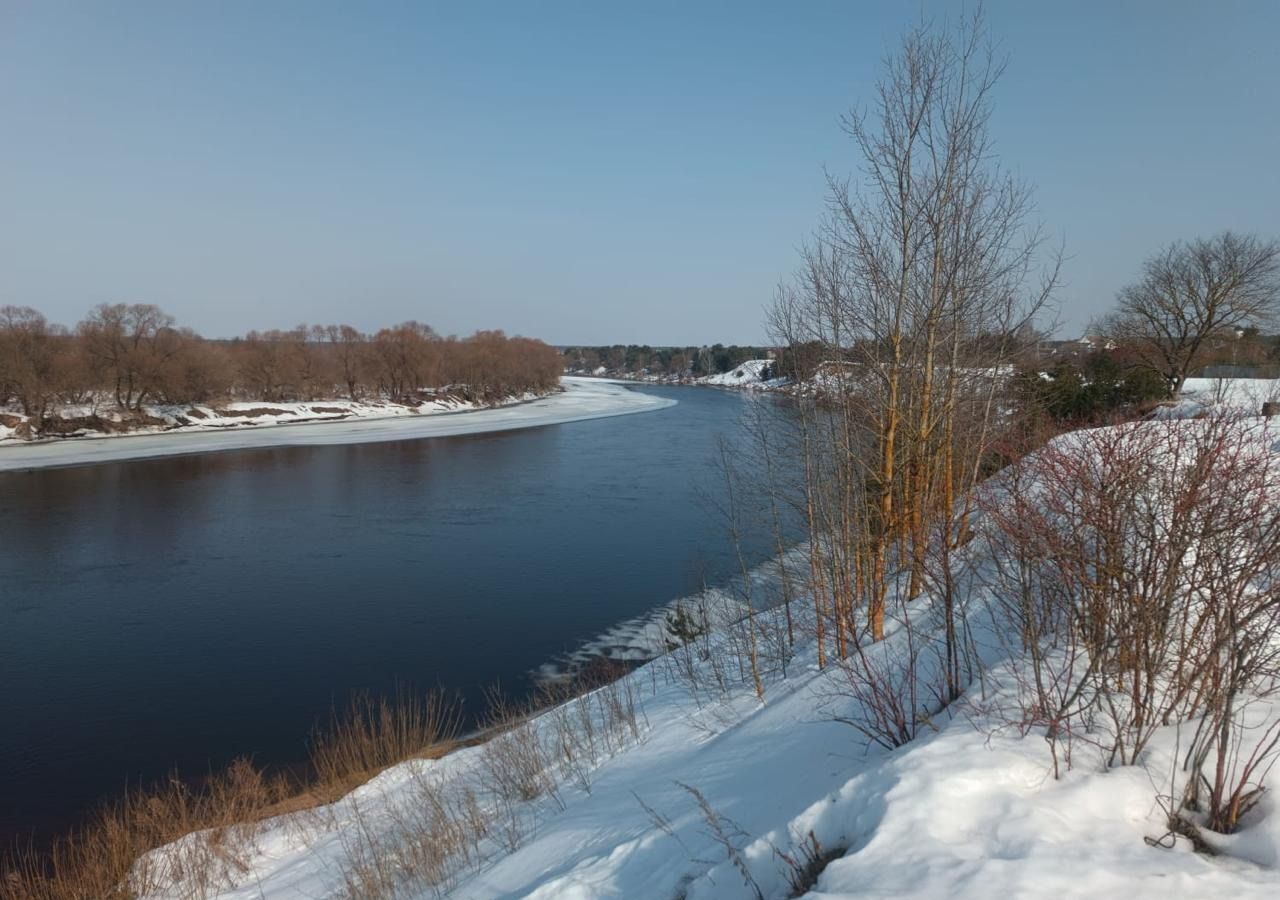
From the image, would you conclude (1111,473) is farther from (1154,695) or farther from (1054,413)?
(1054,413)

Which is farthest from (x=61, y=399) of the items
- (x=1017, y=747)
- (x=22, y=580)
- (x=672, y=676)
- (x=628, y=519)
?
(x=1017, y=747)

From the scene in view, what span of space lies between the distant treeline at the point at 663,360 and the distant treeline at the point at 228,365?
35010mm

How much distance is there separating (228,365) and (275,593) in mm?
35541

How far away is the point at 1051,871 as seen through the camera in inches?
101

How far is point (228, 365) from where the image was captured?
43781 mm

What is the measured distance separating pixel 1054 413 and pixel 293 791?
1465 centimetres

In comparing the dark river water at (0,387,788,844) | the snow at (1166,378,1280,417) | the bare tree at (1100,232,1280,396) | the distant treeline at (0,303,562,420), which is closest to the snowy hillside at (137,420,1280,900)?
the snow at (1166,378,1280,417)

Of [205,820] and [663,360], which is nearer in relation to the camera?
[205,820]

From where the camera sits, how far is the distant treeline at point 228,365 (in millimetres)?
36375

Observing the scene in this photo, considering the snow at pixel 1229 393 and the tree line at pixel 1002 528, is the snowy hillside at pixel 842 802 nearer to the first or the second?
the tree line at pixel 1002 528

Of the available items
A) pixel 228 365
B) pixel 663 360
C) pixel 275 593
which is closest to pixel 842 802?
pixel 275 593

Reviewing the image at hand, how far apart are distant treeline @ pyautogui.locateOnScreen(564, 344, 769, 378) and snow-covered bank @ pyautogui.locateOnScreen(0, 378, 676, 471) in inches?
1533

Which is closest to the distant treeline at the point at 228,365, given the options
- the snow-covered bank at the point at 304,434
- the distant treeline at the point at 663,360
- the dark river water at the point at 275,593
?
the snow-covered bank at the point at 304,434

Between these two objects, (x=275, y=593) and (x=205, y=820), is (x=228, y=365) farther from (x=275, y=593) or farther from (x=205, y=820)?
(x=205, y=820)
